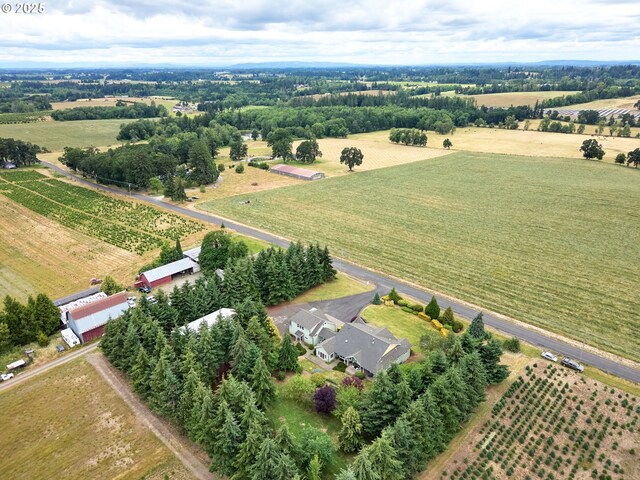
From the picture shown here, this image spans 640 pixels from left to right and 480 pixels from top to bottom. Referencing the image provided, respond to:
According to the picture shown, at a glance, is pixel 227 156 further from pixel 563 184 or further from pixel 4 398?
pixel 4 398

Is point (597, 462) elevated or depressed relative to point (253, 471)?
depressed

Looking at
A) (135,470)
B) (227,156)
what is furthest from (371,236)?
(227,156)

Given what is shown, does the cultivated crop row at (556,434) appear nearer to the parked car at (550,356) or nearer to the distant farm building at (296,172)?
the parked car at (550,356)

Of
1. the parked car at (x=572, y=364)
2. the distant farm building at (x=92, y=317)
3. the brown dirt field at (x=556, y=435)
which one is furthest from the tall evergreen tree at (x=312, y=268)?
the parked car at (x=572, y=364)

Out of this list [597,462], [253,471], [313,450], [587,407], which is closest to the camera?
[253,471]

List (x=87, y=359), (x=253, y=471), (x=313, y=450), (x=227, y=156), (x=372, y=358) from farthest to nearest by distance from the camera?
(x=227, y=156) → (x=87, y=359) → (x=372, y=358) → (x=313, y=450) → (x=253, y=471)

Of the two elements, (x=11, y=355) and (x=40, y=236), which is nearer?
(x=11, y=355)

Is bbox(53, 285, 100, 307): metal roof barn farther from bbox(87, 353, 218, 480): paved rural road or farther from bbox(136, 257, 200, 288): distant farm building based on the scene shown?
bbox(87, 353, 218, 480): paved rural road

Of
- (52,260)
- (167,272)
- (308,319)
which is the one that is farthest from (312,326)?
(52,260)
